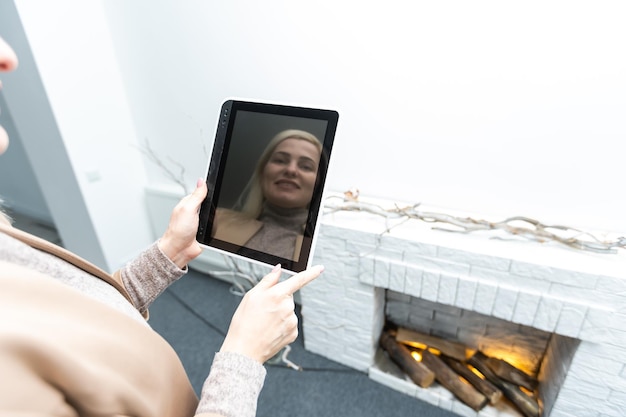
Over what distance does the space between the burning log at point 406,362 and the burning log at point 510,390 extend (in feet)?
0.65

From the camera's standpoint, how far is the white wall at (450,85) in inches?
34.9

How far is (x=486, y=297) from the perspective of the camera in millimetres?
1043

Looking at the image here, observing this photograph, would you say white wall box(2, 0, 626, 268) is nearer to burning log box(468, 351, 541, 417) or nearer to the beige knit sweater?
the beige knit sweater

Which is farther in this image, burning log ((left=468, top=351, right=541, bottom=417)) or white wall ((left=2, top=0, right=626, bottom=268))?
burning log ((left=468, top=351, right=541, bottom=417))

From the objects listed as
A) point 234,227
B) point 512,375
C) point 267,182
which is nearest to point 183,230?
point 234,227

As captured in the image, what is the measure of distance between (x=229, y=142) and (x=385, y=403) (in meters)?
1.19

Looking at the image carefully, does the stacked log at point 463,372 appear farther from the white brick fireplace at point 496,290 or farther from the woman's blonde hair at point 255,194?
the woman's blonde hair at point 255,194

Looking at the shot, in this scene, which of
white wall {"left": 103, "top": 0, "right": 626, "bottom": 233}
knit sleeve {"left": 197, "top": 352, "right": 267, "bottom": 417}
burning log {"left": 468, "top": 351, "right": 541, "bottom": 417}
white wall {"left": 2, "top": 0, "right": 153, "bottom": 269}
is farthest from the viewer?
white wall {"left": 2, "top": 0, "right": 153, "bottom": 269}

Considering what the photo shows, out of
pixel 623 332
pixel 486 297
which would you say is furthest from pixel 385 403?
pixel 623 332

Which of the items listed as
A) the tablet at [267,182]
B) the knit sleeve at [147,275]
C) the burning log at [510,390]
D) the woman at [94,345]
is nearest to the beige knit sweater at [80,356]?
the woman at [94,345]

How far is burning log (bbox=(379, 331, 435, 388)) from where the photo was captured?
4.26 feet

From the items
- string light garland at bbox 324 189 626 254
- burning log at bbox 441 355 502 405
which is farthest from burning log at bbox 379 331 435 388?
string light garland at bbox 324 189 626 254

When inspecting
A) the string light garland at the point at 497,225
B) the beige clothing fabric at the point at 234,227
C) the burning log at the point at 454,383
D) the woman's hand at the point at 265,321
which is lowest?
the burning log at the point at 454,383

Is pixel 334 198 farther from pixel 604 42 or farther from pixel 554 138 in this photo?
pixel 604 42
